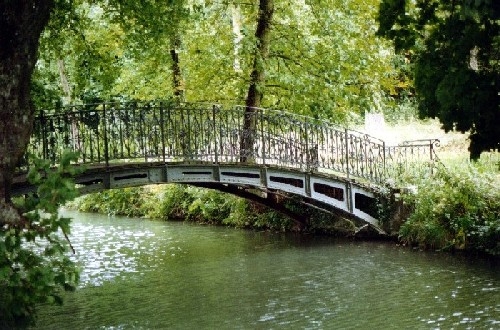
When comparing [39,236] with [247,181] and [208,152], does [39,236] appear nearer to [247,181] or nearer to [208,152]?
[208,152]

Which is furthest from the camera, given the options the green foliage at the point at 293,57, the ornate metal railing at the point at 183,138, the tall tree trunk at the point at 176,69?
the tall tree trunk at the point at 176,69

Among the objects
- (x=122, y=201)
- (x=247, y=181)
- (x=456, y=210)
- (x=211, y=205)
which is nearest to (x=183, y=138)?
(x=247, y=181)

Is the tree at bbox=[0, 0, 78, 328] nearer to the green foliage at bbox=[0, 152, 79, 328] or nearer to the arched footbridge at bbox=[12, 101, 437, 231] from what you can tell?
the green foliage at bbox=[0, 152, 79, 328]

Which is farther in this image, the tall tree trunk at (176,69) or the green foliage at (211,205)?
the green foliage at (211,205)

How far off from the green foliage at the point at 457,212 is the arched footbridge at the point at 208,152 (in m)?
1.38

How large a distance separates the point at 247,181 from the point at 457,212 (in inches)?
185

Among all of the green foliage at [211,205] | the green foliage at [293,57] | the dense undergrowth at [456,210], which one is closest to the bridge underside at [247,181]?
the dense undergrowth at [456,210]

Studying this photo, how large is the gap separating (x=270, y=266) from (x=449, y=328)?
5.86 metres

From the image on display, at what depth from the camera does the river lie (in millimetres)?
10430

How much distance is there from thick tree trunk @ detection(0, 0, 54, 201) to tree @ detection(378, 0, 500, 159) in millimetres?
4886

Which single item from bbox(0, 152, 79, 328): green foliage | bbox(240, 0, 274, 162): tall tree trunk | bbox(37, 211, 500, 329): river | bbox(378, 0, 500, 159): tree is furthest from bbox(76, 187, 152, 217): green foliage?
bbox(378, 0, 500, 159): tree

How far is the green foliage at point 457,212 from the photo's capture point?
46.6 feet

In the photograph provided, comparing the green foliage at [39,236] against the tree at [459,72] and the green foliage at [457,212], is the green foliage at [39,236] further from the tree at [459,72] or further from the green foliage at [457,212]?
the green foliage at [457,212]

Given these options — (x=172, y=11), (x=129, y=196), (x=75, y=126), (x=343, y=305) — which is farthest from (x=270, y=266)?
(x=129, y=196)
